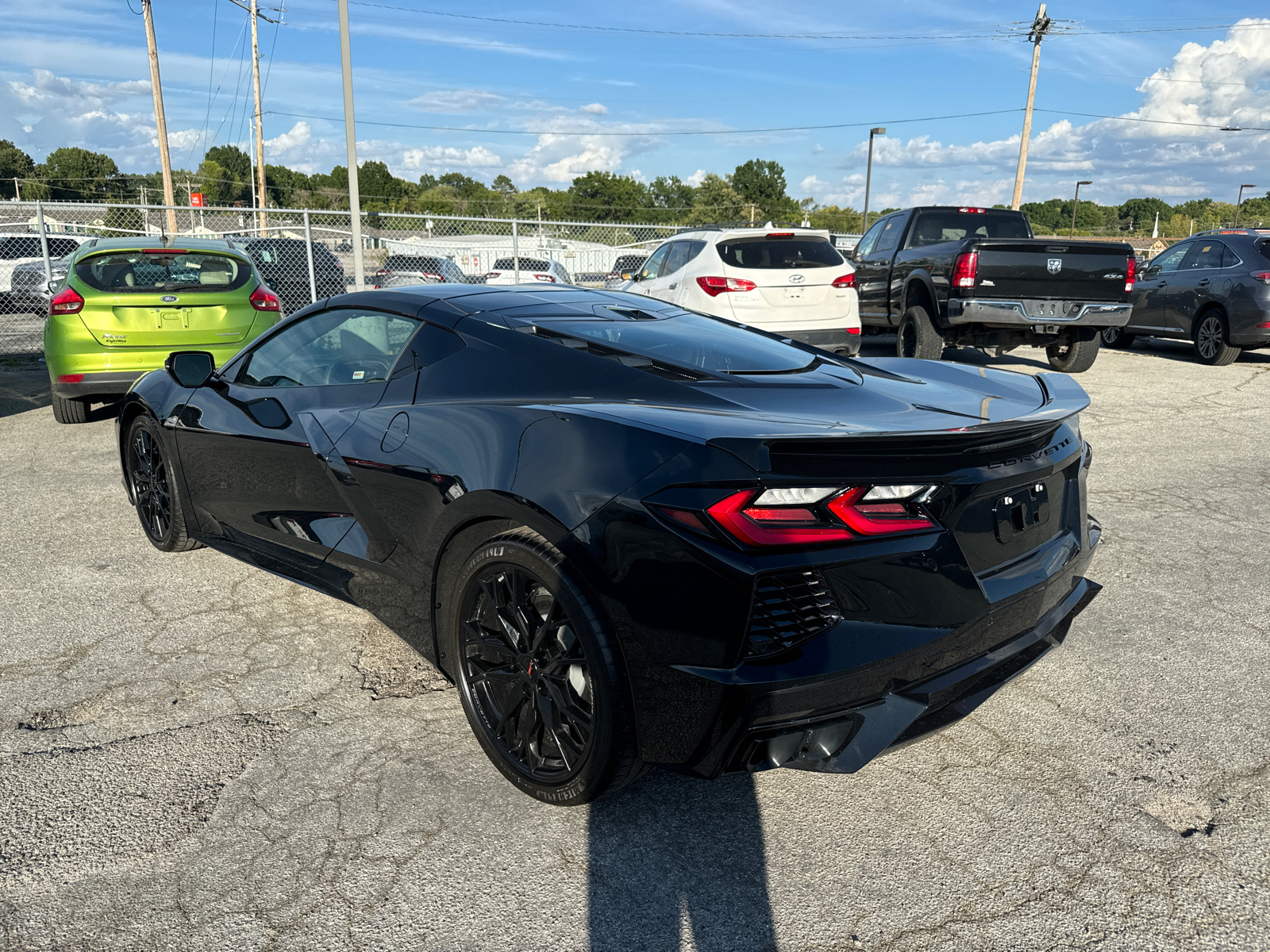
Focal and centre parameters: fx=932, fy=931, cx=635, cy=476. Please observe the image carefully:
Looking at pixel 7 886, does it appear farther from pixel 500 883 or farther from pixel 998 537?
pixel 998 537

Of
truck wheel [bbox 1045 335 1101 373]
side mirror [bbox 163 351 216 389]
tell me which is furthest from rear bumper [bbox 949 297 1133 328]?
side mirror [bbox 163 351 216 389]

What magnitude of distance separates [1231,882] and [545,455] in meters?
2.00

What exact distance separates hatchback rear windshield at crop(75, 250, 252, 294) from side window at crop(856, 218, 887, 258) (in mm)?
8384

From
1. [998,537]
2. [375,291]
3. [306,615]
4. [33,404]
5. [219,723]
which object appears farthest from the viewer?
[33,404]

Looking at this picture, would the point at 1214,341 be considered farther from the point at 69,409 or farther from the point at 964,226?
the point at 69,409

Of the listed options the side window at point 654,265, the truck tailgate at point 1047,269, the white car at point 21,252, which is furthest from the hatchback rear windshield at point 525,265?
the truck tailgate at point 1047,269

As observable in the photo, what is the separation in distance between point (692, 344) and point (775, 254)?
6877 mm

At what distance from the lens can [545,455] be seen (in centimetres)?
246

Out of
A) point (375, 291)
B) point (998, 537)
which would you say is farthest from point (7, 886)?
point (998, 537)

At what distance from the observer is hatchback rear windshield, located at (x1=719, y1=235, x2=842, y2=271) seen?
31.7 ft

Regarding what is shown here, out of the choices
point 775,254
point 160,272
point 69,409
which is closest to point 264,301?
point 160,272

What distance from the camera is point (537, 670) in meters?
2.53

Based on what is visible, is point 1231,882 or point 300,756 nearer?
point 1231,882

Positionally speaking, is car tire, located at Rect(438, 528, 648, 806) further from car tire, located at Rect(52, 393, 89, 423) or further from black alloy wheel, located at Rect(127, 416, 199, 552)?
car tire, located at Rect(52, 393, 89, 423)
